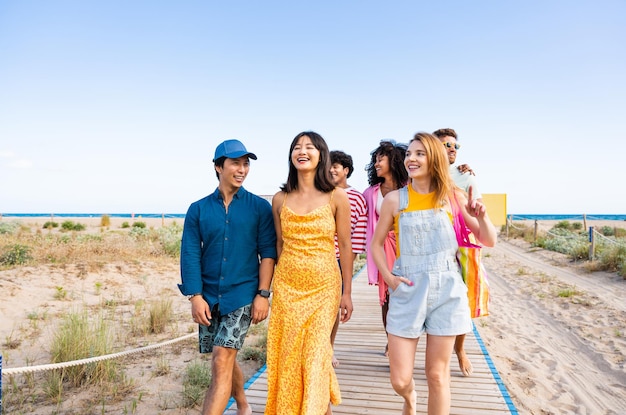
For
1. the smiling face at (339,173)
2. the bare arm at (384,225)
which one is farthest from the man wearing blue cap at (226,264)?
the smiling face at (339,173)

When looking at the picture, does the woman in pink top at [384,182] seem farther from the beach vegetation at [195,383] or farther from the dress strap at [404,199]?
the beach vegetation at [195,383]

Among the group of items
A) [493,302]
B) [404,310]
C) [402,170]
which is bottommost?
[493,302]

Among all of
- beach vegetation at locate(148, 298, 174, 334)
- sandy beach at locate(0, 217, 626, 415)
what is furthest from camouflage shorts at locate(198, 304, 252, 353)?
beach vegetation at locate(148, 298, 174, 334)

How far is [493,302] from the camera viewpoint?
975 centimetres

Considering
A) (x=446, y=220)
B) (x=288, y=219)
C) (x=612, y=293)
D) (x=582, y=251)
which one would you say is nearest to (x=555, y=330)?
(x=612, y=293)

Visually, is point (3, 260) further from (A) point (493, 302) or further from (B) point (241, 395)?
(A) point (493, 302)

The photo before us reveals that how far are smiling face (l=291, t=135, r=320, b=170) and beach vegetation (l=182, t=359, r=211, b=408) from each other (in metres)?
2.73

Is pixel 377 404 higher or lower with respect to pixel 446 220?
lower

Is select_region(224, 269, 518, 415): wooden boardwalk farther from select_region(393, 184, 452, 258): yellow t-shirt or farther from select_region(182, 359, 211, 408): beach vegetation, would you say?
select_region(393, 184, 452, 258): yellow t-shirt

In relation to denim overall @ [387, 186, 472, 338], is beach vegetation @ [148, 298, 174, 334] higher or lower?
lower

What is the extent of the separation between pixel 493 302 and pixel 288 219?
338 inches

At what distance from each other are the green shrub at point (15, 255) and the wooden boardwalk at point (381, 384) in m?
8.10

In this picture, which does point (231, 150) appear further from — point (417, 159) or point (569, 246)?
point (569, 246)

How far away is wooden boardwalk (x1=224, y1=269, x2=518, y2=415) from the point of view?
3.40 metres
